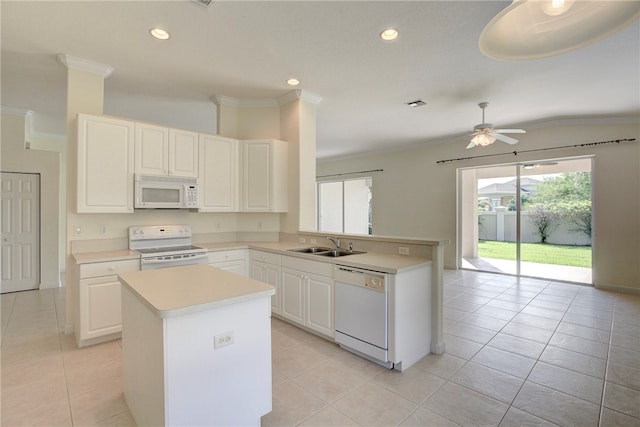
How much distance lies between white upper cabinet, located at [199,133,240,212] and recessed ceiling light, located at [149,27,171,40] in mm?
1336

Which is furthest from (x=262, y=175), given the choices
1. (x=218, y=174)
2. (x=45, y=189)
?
(x=45, y=189)

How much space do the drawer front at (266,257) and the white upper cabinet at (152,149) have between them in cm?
148

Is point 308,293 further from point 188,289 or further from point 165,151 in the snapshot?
point 165,151

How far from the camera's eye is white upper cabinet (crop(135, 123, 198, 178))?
348 centimetres

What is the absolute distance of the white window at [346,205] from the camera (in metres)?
9.07

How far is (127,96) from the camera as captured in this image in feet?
13.7

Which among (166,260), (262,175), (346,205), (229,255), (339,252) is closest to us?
(166,260)

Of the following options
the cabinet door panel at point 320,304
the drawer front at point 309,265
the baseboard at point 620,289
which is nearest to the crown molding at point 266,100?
the drawer front at point 309,265

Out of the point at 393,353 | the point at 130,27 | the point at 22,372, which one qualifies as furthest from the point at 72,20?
the point at 393,353

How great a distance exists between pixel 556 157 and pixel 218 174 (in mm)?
5810

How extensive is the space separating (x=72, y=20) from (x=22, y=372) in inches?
117

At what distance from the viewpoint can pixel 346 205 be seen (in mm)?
9484

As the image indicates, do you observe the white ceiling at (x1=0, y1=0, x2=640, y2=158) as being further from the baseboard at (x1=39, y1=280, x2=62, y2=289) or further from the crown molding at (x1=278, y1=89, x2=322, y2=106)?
the baseboard at (x1=39, y1=280, x2=62, y2=289)

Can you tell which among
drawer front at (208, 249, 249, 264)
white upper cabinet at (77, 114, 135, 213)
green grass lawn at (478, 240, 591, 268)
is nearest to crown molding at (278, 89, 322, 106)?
white upper cabinet at (77, 114, 135, 213)
